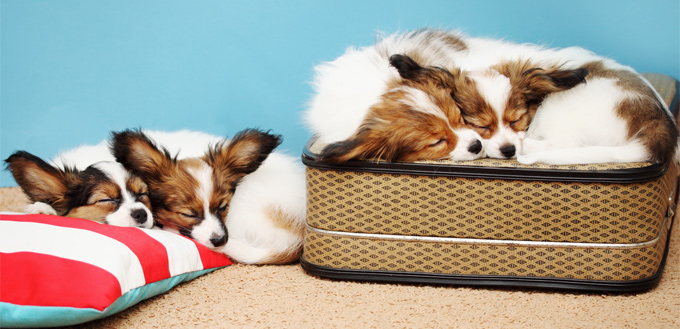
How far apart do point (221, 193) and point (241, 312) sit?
64 cm

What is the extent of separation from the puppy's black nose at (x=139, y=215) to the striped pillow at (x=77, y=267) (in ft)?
0.44

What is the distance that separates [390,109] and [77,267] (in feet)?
4.32

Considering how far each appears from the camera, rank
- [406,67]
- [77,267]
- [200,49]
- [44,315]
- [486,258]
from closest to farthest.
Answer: [44,315] < [77,267] < [486,258] < [406,67] < [200,49]

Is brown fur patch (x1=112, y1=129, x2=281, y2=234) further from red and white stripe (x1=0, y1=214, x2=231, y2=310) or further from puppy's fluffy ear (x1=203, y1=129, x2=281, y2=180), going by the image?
red and white stripe (x1=0, y1=214, x2=231, y2=310)

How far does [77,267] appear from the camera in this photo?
215cm

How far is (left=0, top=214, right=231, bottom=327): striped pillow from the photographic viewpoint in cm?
202

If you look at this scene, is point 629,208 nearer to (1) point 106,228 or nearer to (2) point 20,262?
(1) point 106,228

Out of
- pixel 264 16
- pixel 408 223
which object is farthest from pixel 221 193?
pixel 264 16

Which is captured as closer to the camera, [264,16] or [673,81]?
[673,81]

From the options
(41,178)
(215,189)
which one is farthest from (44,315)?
(215,189)

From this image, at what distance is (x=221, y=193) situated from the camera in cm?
281

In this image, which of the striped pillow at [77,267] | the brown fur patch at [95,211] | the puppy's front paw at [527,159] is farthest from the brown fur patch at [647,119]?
the brown fur patch at [95,211]

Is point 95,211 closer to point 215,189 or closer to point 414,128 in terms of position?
point 215,189

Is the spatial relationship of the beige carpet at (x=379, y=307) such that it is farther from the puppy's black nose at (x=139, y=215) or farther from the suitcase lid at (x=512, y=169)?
the suitcase lid at (x=512, y=169)
